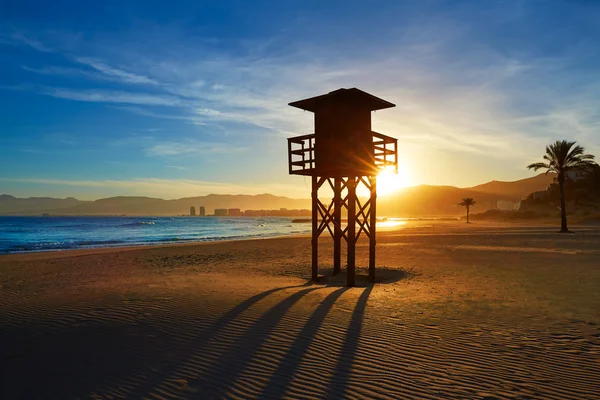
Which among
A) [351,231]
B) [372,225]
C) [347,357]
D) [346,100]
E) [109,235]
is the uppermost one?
[346,100]

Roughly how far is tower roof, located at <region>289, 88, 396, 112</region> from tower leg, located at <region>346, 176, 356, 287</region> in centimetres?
295

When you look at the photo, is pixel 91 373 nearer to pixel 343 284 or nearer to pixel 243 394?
pixel 243 394

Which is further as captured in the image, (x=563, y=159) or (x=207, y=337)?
(x=563, y=159)

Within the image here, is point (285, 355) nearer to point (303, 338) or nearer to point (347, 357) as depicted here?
point (303, 338)

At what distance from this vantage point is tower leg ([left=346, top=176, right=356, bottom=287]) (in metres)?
14.3

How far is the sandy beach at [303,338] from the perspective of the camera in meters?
5.85

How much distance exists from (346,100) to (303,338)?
31.5ft

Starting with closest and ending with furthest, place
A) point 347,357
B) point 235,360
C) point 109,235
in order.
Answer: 1. point 235,360
2. point 347,357
3. point 109,235

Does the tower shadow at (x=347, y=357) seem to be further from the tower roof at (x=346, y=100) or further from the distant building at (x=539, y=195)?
the distant building at (x=539, y=195)

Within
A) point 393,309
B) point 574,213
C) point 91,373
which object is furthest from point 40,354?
point 574,213

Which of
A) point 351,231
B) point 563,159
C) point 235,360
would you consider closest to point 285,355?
point 235,360

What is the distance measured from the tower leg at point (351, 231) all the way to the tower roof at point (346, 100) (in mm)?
2948

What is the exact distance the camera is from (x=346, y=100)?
14.5 meters

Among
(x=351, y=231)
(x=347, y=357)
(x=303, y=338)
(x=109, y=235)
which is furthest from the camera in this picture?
(x=109, y=235)
